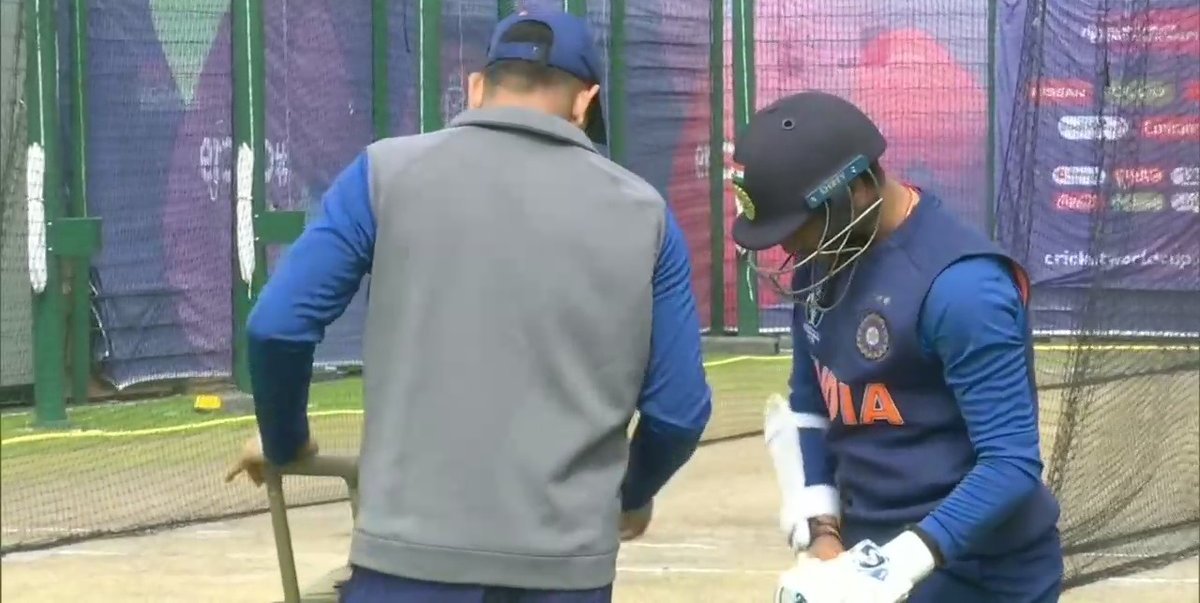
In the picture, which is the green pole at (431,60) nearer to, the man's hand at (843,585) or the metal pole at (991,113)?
the metal pole at (991,113)

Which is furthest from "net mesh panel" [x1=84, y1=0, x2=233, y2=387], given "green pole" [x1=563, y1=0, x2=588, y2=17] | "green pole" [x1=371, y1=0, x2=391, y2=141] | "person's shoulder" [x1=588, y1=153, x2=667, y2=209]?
"person's shoulder" [x1=588, y1=153, x2=667, y2=209]

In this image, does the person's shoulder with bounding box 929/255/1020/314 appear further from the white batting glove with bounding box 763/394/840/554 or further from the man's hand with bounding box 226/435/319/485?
the man's hand with bounding box 226/435/319/485

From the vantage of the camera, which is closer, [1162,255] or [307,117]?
[1162,255]

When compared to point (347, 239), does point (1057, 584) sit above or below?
below

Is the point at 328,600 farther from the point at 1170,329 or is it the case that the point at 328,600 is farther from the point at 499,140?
the point at 1170,329

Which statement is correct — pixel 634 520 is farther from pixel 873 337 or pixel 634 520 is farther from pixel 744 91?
pixel 744 91

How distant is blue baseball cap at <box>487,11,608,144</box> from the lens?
3.10m

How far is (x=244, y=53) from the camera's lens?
31.4 feet

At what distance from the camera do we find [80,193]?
10.5 m

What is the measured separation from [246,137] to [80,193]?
4.50ft

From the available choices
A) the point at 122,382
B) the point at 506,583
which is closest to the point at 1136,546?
the point at 506,583

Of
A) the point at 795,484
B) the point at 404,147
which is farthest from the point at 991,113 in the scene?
the point at 404,147

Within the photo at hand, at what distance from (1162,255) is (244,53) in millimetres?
4488

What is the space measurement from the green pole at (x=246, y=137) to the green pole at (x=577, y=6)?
6.00ft
